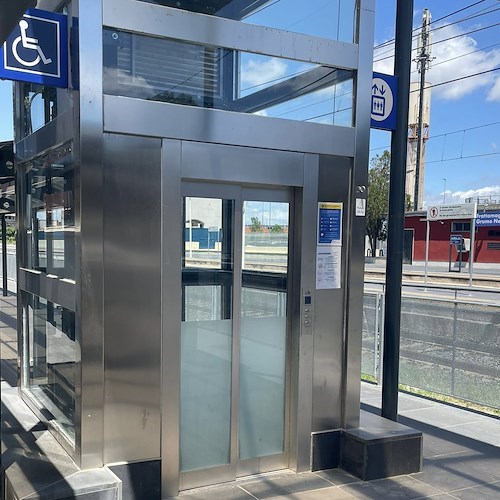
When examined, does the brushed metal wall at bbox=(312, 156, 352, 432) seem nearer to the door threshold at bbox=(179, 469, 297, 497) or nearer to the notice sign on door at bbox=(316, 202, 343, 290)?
the notice sign on door at bbox=(316, 202, 343, 290)

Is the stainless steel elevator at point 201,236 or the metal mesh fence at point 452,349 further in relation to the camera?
the metal mesh fence at point 452,349

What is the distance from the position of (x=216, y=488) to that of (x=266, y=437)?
516mm

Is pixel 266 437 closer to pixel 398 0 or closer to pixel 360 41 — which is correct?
pixel 360 41

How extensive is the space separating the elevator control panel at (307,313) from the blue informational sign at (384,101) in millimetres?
1499

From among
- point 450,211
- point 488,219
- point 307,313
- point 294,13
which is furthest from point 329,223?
point 488,219

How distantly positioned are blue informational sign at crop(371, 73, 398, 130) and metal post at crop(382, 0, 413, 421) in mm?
45

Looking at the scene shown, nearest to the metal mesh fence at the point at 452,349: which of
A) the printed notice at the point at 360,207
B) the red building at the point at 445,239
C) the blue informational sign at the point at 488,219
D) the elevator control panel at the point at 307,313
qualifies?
the printed notice at the point at 360,207

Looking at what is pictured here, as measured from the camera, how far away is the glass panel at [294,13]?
3.48 m

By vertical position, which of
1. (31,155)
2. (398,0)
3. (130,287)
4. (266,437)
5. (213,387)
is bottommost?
(266,437)

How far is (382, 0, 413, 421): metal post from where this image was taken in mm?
4227

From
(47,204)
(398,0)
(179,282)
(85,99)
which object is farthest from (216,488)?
(398,0)

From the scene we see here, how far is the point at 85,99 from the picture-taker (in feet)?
9.84

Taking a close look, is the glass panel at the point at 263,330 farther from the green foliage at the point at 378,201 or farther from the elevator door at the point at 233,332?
the green foliage at the point at 378,201

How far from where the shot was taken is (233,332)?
370 centimetres
